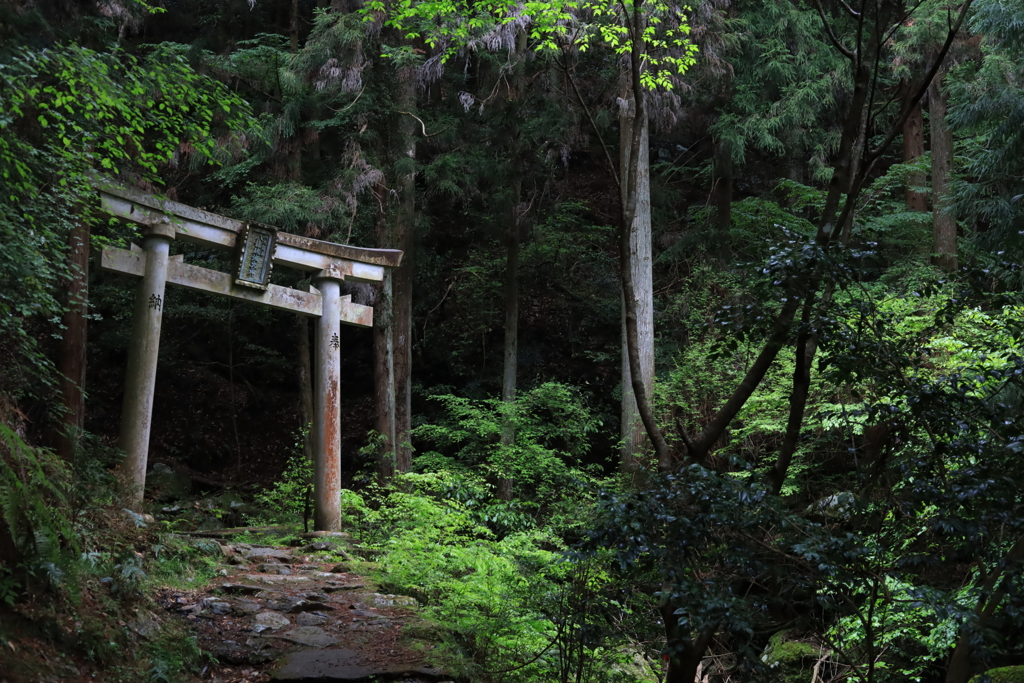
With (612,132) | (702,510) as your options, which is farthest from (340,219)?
(702,510)

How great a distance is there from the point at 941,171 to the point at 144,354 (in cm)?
1234

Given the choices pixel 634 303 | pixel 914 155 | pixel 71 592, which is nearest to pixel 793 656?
pixel 634 303

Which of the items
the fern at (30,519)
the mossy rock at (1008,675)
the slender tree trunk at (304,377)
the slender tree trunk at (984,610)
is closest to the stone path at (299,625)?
the fern at (30,519)

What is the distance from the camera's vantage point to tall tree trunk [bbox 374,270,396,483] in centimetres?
1280

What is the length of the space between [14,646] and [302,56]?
10942 millimetres

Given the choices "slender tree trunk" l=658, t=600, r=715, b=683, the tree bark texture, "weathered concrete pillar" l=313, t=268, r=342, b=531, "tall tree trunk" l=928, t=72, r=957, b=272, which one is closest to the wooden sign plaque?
"weathered concrete pillar" l=313, t=268, r=342, b=531

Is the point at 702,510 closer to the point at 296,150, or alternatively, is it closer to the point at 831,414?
the point at 831,414

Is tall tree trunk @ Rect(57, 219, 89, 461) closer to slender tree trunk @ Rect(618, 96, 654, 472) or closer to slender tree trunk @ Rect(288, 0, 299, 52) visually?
slender tree trunk @ Rect(288, 0, 299, 52)

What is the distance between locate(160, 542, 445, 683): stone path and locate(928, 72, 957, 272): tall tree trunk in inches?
410

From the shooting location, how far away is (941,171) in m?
13.4

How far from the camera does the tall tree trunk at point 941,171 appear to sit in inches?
511

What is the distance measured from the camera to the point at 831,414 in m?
9.22

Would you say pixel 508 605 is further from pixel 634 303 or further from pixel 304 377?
pixel 304 377

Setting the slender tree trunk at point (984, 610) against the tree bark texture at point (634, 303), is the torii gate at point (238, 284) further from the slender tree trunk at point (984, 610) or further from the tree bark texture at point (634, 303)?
the slender tree trunk at point (984, 610)
